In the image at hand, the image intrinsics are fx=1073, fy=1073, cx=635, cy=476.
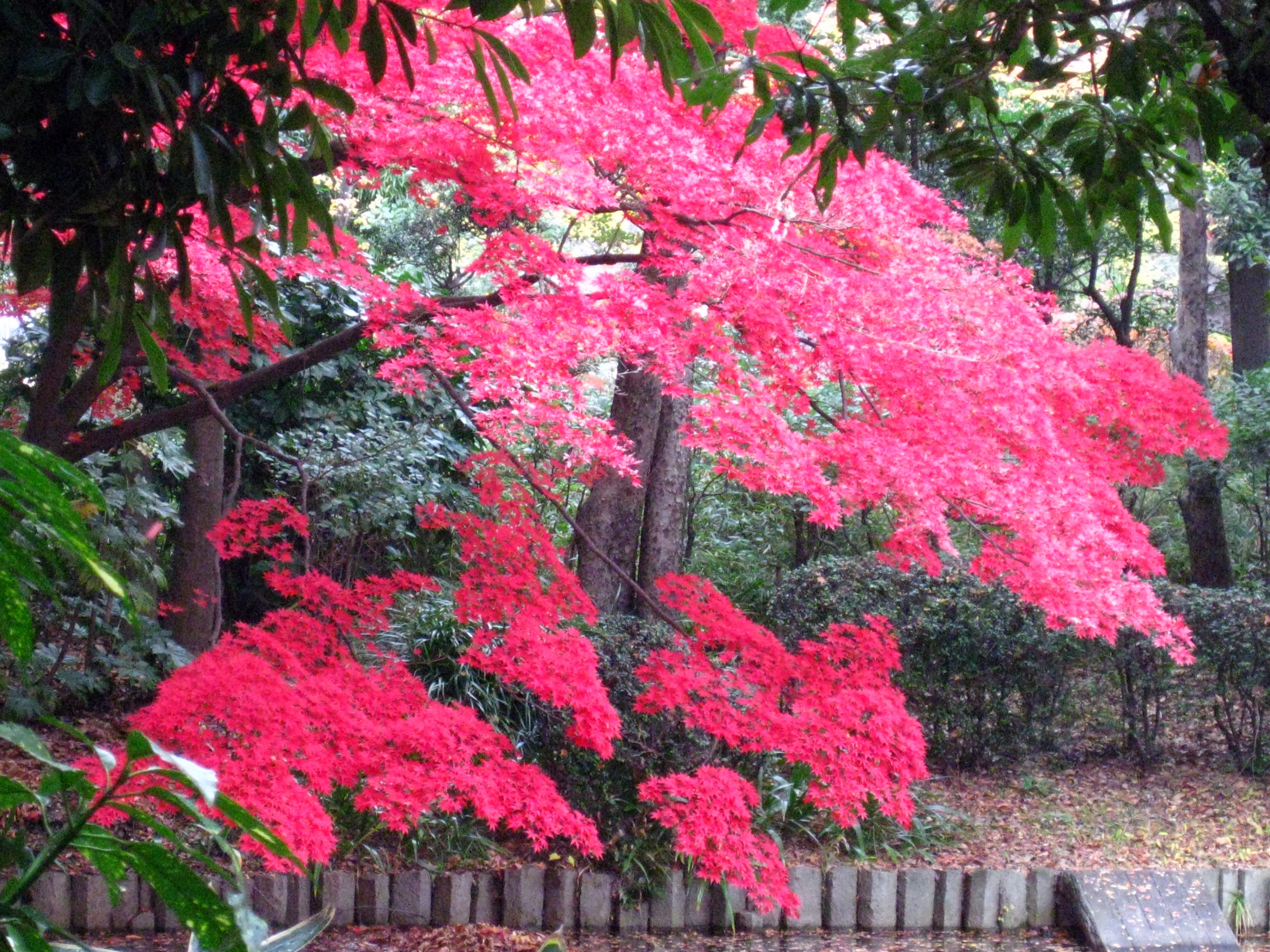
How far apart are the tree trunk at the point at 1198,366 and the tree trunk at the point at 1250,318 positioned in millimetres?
1542

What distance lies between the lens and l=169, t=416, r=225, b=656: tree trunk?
5.93 metres

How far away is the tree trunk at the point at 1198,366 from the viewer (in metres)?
7.45

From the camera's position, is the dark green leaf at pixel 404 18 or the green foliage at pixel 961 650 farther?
the green foliage at pixel 961 650

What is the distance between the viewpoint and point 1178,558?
8828mm

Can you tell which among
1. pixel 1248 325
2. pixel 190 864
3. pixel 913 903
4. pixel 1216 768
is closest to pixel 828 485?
pixel 913 903

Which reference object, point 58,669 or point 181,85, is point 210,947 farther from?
point 58,669

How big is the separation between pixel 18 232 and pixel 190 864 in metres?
2.91

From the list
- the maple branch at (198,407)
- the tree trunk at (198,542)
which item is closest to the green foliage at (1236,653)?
the maple branch at (198,407)

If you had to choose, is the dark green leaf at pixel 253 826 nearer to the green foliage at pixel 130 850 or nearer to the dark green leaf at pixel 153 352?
the green foliage at pixel 130 850

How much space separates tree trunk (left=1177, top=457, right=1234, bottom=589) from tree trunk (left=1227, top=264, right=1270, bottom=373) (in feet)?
5.95

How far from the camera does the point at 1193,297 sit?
295 inches

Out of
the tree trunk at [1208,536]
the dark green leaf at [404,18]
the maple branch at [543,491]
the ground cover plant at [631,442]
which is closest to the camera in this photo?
the dark green leaf at [404,18]

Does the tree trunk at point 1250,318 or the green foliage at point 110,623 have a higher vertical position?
the tree trunk at point 1250,318

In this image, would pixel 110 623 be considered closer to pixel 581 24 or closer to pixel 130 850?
pixel 581 24
